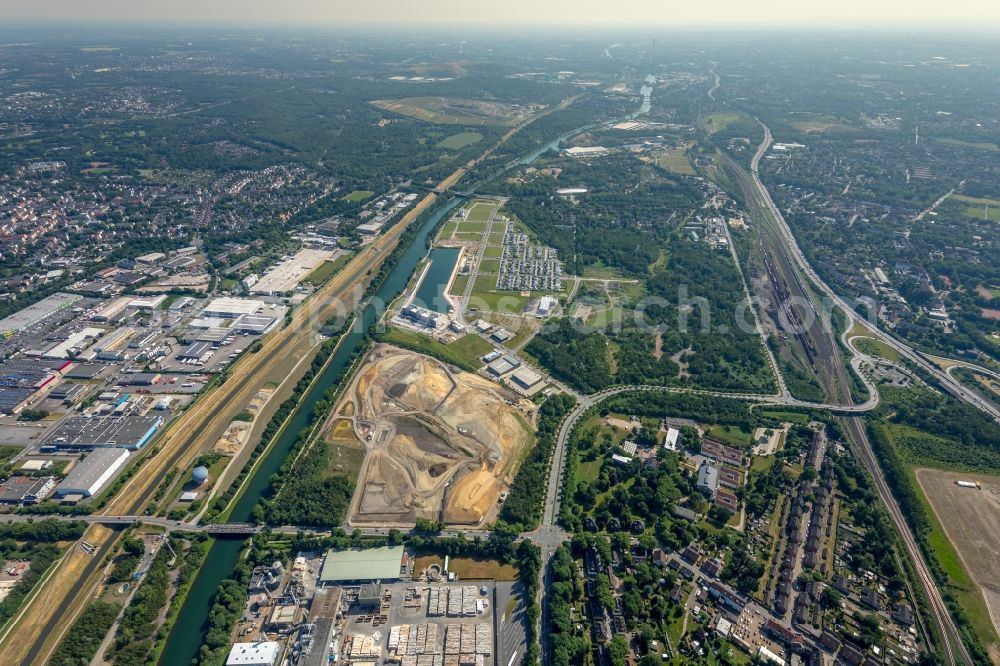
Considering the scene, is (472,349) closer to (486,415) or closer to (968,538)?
(486,415)

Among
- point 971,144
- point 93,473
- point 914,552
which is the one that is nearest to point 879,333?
point 914,552

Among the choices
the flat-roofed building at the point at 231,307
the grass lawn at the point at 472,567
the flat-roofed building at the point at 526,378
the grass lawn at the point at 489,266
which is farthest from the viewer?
the grass lawn at the point at 489,266

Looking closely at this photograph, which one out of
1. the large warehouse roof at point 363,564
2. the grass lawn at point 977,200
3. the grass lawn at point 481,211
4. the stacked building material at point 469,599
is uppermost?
the grass lawn at point 977,200

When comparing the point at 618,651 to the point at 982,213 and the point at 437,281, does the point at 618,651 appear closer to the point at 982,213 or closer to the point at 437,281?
the point at 437,281

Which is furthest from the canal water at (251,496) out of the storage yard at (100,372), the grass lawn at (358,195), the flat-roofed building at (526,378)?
the grass lawn at (358,195)

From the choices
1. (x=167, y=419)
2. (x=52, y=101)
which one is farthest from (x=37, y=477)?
(x=52, y=101)

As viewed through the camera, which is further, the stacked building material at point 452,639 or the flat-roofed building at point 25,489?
the flat-roofed building at point 25,489

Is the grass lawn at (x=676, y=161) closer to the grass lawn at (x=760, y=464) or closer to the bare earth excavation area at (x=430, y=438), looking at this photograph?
the grass lawn at (x=760, y=464)

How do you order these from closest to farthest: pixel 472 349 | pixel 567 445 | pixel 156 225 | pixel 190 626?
pixel 190 626, pixel 567 445, pixel 472 349, pixel 156 225
